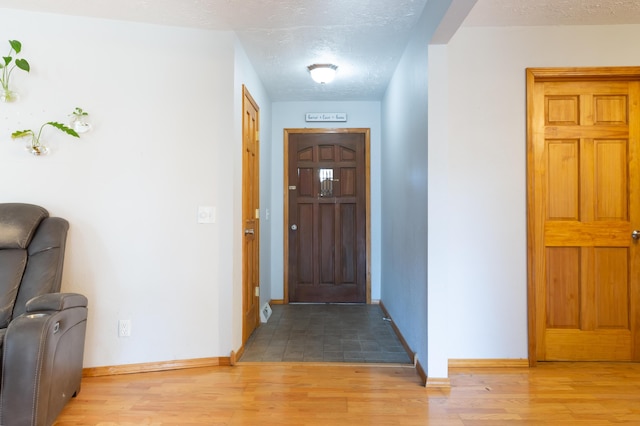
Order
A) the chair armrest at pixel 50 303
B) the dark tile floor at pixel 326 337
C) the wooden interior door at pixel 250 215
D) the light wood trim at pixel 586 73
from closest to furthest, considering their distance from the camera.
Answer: the chair armrest at pixel 50 303 < the light wood trim at pixel 586 73 < the dark tile floor at pixel 326 337 < the wooden interior door at pixel 250 215

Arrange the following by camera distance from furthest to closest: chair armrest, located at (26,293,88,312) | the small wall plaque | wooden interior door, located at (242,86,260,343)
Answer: the small wall plaque → wooden interior door, located at (242,86,260,343) → chair armrest, located at (26,293,88,312)

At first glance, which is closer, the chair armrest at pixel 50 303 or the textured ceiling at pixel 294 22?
the chair armrest at pixel 50 303

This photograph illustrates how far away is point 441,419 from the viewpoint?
2.03 metres

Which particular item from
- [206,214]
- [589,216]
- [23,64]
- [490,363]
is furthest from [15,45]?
[589,216]

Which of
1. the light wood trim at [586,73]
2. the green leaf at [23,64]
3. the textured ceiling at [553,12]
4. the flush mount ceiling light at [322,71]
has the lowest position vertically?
the green leaf at [23,64]

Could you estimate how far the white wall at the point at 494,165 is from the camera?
2.72 m

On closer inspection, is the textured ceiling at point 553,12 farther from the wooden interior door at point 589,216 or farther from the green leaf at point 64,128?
the green leaf at point 64,128

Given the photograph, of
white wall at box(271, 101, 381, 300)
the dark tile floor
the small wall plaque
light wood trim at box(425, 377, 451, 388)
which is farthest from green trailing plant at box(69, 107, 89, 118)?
light wood trim at box(425, 377, 451, 388)

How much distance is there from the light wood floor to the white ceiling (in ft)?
7.15

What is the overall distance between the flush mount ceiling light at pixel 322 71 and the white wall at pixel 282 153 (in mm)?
1194

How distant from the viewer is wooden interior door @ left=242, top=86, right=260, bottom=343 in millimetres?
3133

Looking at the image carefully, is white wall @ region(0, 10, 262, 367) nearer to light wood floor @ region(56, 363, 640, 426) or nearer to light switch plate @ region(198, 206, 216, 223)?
Answer: light switch plate @ region(198, 206, 216, 223)

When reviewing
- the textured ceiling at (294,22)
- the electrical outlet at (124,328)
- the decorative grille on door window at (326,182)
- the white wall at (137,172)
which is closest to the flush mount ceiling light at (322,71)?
the textured ceiling at (294,22)

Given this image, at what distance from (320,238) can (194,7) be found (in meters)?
2.92
